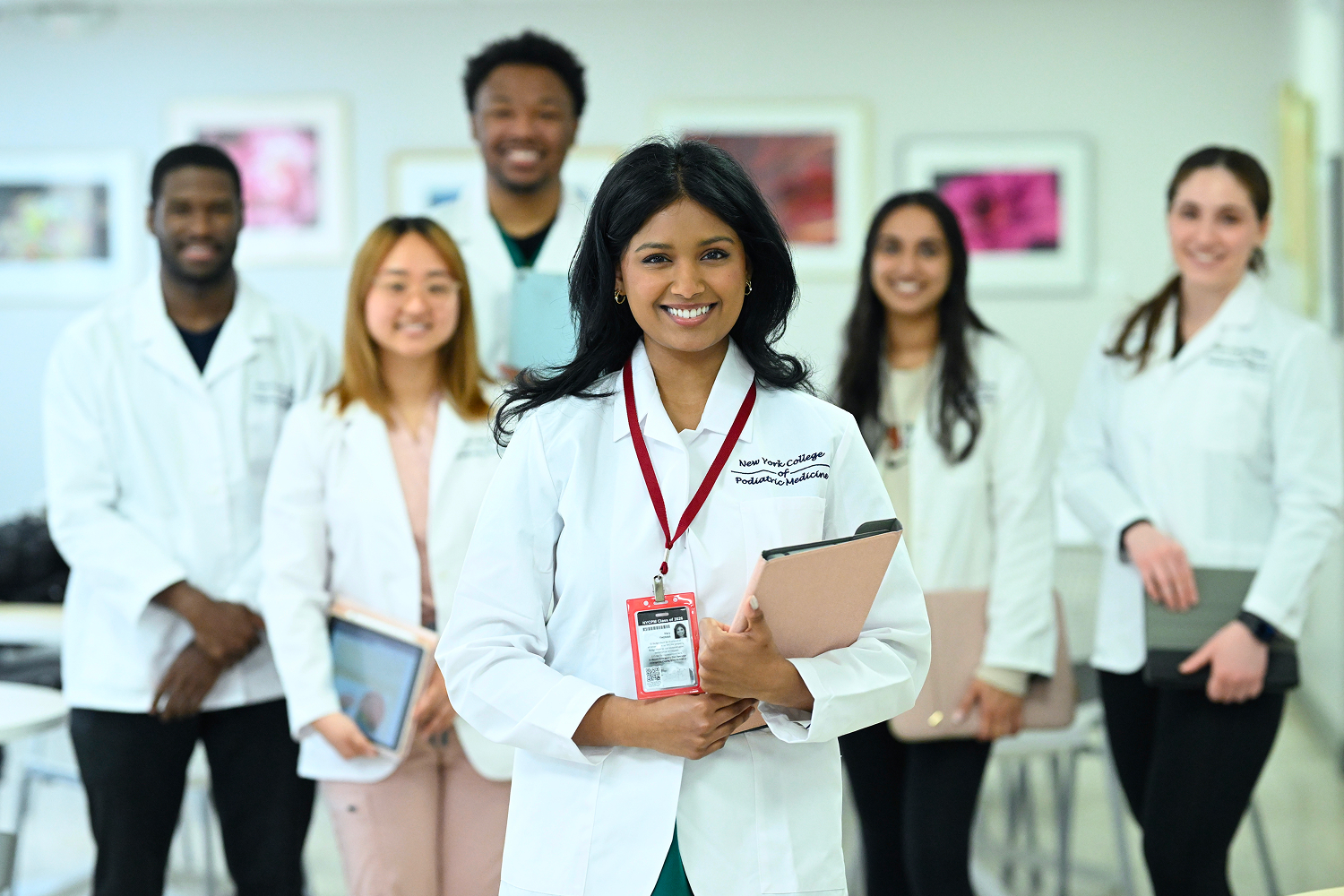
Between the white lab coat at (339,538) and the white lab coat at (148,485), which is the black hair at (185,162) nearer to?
the white lab coat at (148,485)

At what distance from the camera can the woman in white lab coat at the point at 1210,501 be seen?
2.34m

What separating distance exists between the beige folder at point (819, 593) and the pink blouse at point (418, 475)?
99 centimetres

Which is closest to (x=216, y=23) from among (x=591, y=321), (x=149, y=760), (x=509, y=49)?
(x=509, y=49)

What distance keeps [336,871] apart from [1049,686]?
Answer: 2.25 metres

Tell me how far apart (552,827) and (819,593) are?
43cm

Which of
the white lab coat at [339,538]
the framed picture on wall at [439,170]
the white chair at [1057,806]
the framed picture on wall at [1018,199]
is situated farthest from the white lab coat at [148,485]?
the framed picture on wall at [1018,199]

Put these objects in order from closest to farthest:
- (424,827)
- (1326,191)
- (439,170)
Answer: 1. (424,827)
2. (1326,191)
3. (439,170)

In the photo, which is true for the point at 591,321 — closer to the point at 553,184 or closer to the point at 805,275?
the point at 553,184

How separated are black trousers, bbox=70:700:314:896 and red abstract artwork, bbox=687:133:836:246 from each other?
4001 millimetres

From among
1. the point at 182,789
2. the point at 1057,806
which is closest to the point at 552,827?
the point at 182,789

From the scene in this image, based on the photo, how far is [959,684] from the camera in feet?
7.85

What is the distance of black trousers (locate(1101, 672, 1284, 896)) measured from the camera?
2336mm

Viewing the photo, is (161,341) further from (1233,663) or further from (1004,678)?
(1233,663)

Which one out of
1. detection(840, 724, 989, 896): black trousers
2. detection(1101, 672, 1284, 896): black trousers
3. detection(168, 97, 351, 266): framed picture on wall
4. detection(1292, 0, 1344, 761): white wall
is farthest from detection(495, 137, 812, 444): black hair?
detection(168, 97, 351, 266): framed picture on wall
